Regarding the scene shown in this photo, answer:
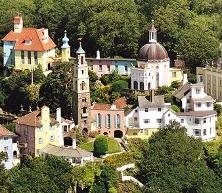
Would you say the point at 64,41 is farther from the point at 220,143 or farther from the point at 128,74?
the point at 220,143

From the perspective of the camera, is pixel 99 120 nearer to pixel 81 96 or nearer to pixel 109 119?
pixel 109 119

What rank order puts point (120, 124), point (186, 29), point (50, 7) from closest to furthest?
point (120, 124), point (186, 29), point (50, 7)

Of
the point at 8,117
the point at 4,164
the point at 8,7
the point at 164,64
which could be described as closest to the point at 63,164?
the point at 4,164

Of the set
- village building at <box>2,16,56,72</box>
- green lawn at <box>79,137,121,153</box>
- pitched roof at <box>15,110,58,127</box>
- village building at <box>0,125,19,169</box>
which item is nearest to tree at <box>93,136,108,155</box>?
green lawn at <box>79,137,121,153</box>

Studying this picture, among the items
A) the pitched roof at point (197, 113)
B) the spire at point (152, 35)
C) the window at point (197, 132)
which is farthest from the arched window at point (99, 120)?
the spire at point (152, 35)

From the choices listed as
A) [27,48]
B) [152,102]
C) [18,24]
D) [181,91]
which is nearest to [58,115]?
[152,102]
